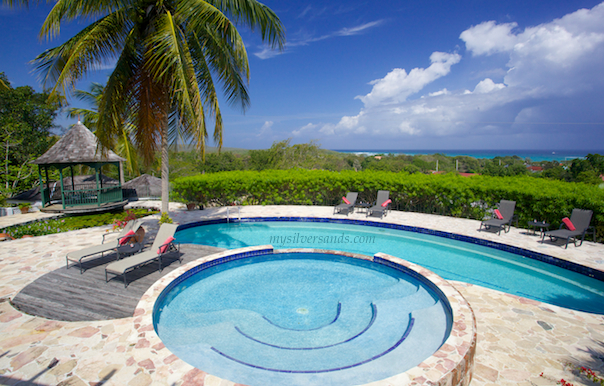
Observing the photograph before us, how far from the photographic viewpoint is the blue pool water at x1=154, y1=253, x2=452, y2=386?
3748mm

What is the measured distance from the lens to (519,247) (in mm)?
7574

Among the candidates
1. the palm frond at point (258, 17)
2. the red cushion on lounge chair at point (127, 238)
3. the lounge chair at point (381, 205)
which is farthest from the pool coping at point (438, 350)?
the palm frond at point (258, 17)

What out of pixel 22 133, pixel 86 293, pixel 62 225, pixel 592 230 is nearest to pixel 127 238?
pixel 86 293

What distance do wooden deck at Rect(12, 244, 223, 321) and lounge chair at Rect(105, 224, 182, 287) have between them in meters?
0.20

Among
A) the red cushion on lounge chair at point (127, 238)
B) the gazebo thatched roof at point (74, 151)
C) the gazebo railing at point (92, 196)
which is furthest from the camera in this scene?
the gazebo railing at point (92, 196)

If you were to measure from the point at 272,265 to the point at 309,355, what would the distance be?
343cm

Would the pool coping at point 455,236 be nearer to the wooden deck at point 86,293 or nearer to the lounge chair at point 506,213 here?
the lounge chair at point 506,213

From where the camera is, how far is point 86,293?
513 centimetres

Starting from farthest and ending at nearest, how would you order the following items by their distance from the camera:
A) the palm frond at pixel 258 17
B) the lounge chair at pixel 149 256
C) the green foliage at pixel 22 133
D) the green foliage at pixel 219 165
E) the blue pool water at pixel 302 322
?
the green foliage at pixel 219 165 < the green foliage at pixel 22 133 < the palm frond at pixel 258 17 < the lounge chair at pixel 149 256 < the blue pool water at pixel 302 322

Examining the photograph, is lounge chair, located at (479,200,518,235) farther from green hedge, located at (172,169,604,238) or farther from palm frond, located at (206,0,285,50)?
palm frond, located at (206,0,285,50)

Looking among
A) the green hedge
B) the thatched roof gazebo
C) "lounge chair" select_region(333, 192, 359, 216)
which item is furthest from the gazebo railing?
"lounge chair" select_region(333, 192, 359, 216)

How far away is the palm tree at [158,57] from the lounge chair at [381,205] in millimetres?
6682

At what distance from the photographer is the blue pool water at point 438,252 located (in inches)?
233

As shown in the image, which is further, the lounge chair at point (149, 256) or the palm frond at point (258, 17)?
the palm frond at point (258, 17)
